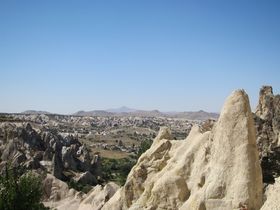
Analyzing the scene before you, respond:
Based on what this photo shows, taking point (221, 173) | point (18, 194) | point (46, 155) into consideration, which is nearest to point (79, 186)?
point (46, 155)

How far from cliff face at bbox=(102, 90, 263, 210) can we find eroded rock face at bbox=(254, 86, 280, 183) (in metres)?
7.08

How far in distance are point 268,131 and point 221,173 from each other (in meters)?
14.4

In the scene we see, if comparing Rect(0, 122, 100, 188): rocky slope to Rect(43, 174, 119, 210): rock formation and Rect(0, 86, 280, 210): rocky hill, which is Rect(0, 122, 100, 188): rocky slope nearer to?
Rect(43, 174, 119, 210): rock formation


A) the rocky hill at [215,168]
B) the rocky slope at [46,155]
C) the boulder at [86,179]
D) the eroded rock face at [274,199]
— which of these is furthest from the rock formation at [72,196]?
the eroded rock face at [274,199]

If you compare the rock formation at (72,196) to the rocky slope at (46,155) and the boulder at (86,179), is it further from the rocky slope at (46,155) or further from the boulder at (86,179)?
the boulder at (86,179)

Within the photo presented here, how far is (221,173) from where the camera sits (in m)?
19.0

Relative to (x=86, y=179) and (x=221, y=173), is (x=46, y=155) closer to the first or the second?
(x=86, y=179)

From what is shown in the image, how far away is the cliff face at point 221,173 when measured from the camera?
18.2 m

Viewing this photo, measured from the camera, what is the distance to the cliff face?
1816cm

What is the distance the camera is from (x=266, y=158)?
1204 inches

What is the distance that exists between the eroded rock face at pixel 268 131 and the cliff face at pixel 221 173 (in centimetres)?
708

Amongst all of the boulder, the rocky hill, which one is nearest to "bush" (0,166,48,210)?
the rocky hill

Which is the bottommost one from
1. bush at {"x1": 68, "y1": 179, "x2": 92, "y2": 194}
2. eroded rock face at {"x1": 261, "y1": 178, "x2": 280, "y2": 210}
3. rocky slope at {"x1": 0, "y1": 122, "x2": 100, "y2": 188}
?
bush at {"x1": 68, "y1": 179, "x2": 92, "y2": 194}

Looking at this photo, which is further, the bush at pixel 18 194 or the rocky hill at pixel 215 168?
the bush at pixel 18 194
